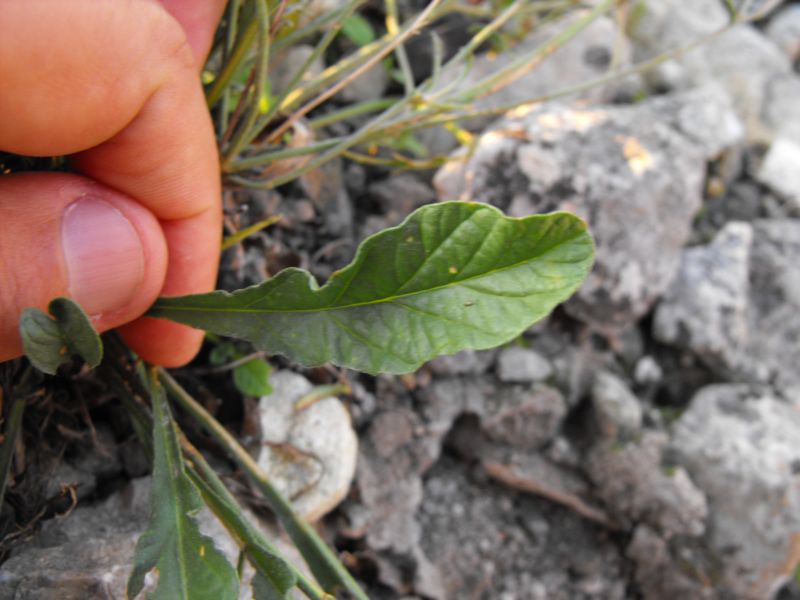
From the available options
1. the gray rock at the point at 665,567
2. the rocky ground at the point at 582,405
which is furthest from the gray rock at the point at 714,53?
the gray rock at the point at 665,567

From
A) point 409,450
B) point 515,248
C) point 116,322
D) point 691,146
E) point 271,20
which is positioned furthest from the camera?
point 691,146

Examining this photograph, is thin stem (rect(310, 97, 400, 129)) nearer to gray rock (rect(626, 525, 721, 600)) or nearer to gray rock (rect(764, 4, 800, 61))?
gray rock (rect(626, 525, 721, 600))

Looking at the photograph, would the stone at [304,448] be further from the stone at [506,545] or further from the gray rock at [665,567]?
the gray rock at [665,567]

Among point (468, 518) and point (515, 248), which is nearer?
point (515, 248)

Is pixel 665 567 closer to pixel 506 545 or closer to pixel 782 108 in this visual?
pixel 506 545

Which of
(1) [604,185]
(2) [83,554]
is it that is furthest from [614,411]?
(2) [83,554]

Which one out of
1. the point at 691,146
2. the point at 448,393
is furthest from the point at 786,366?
the point at 448,393

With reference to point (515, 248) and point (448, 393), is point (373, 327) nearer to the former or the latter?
point (515, 248)
